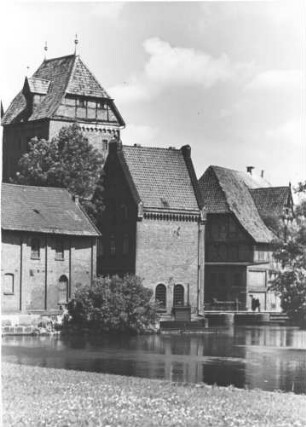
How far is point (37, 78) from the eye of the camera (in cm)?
7875

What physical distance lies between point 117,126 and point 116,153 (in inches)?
426

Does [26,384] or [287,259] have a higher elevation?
[287,259]

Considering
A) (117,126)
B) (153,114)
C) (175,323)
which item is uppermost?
A: (117,126)

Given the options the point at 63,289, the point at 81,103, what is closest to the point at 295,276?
the point at 63,289

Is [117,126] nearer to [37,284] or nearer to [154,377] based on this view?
[37,284]

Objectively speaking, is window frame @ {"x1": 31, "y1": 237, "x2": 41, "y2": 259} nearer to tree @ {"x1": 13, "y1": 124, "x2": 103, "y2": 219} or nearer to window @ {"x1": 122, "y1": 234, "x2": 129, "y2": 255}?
tree @ {"x1": 13, "y1": 124, "x2": 103, "y2": 219}

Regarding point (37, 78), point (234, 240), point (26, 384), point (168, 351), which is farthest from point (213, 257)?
point (26, 384)

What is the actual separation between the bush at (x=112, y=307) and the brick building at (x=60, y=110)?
23720 millimetres

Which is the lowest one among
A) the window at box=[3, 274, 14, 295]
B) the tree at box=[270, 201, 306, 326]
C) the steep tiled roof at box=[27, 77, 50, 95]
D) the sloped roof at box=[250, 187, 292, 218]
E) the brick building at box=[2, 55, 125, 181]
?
the window at box=[3, 274, 14, 295]

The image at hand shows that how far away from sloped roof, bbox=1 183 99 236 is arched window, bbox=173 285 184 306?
1081cm

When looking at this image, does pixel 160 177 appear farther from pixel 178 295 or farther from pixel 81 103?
pixel 81 103

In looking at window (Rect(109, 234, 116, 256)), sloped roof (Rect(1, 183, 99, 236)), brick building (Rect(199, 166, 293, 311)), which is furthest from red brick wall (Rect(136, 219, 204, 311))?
brick building (Rect(199, 166, 293, 311))

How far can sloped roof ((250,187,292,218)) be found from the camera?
86188mm

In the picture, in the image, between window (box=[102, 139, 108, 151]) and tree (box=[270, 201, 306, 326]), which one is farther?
window (box=[102, 139, 108, 151])
